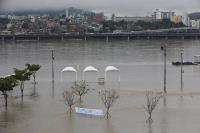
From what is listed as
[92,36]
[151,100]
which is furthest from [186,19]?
[151,100]

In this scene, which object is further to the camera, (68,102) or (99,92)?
(99,92)

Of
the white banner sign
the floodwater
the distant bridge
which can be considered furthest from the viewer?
the distant bridge

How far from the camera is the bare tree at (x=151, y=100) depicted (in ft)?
40.0

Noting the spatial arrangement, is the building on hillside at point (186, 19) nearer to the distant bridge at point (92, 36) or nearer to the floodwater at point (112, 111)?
the distant bridge at point (92, 36)

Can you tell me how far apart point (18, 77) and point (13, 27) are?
92.1 metres

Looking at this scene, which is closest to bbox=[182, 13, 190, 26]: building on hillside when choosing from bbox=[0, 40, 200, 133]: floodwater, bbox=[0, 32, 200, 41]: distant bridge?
bbox=[0, 32, 200, 41]: distant bridge

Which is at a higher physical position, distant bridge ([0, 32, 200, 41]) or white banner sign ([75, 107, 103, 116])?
distant bridge ([0, 32, 200, 41])

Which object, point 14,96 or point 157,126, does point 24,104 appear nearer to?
point 14,96

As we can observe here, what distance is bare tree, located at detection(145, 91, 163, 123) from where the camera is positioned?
480 inches

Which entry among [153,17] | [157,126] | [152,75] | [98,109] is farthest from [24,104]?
[153,17]

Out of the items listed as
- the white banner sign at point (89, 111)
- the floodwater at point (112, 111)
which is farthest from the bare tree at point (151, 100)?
the white banner sign at point (89, 111)

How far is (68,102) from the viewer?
13578 millimetres

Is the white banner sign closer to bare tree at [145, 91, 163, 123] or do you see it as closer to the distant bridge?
bare tree at [145, 91, 163, 123]

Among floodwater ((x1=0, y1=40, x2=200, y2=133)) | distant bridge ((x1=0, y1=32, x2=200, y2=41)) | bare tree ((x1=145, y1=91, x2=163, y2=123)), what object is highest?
distant bridge ((x1=0, y1=32, x2=200, y2=41))
